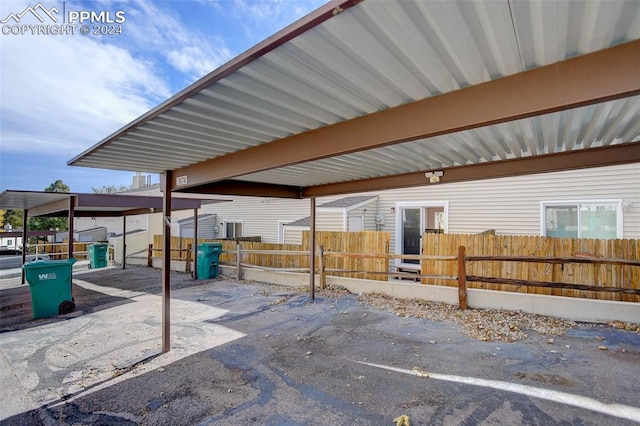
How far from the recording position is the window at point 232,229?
48.8 ft

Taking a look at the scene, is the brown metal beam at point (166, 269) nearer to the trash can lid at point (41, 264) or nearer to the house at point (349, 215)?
the trash can lid at point (41, 264)

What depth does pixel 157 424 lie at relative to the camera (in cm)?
287

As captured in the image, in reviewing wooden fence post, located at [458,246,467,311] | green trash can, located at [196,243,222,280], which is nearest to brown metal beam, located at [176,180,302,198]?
wooden fence post, located at [458,246,467,311]

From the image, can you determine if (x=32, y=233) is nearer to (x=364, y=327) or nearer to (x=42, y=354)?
(x=42, y=354)

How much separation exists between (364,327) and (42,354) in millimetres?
4710

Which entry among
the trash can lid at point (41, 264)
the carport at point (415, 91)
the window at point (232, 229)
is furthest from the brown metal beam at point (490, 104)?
the window at point (232, 229)

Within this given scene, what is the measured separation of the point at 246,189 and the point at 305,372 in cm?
342

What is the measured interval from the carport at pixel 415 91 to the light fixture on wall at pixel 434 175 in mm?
963

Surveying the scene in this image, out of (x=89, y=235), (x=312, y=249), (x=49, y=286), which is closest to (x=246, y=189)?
(x=312, y=249)

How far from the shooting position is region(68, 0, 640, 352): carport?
1.56 meters

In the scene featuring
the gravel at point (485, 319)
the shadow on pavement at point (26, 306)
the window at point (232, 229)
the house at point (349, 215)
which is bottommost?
the shadow on pavement at point (26, 306)

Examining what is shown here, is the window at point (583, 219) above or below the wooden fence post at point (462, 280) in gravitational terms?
above

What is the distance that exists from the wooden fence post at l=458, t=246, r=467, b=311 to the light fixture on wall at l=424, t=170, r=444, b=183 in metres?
1.82

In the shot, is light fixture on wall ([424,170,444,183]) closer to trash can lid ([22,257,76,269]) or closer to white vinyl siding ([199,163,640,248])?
white vinyl siding ([199,163,640,248])
